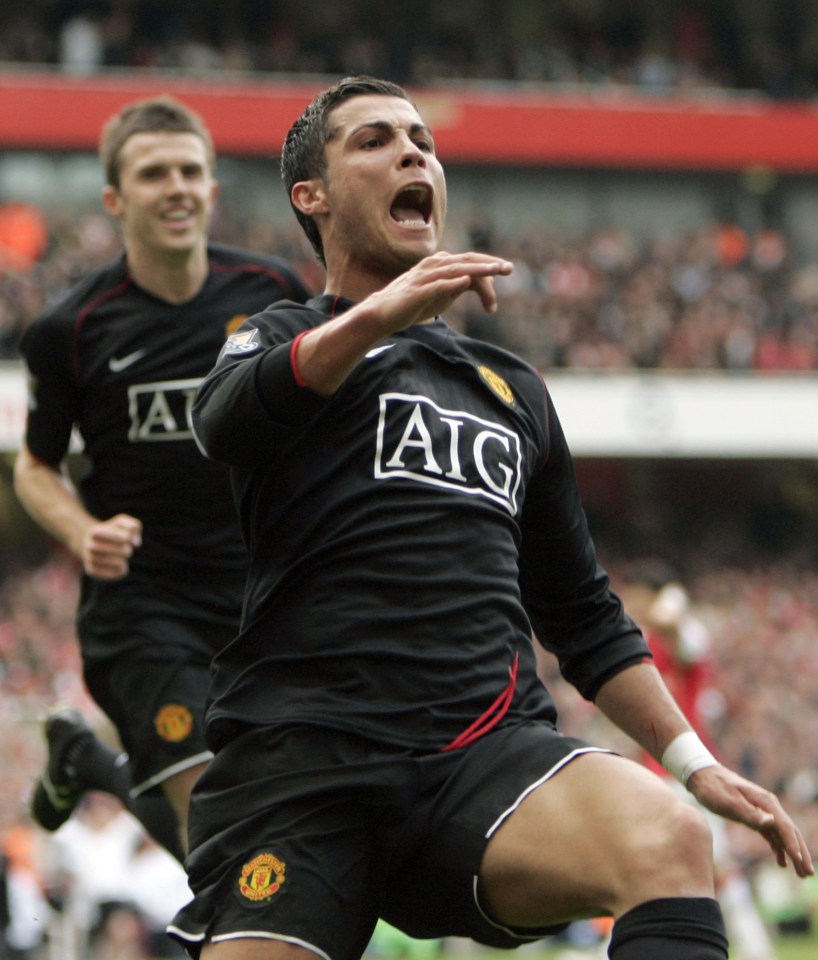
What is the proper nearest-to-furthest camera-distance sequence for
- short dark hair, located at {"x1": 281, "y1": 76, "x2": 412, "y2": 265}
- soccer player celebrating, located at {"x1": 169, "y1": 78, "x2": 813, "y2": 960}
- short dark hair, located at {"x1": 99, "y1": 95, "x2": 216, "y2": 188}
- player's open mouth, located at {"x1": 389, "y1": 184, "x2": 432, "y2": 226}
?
soccer player celebrating, located at {"x1": 169, "y1": 78, "x2": 813, "y2": 960} → player's open mouth, located at {"x1": 389, "y1": 184, "x2": 432, "y2": 226} → short dark hair, located at {"x1": 281, "y1": 76, "x2": 412, "y2": 265} → short dark hair, located at {"x1": 99, "y1": 95, "x2": 216, "y2": 188}

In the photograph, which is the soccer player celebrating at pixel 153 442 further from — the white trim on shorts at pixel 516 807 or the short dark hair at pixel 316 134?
the white trim on shorts at pixel 516 807

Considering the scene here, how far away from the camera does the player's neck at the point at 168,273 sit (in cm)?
551

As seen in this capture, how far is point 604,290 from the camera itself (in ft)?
83.4

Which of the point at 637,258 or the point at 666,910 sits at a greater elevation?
the point at 666,910

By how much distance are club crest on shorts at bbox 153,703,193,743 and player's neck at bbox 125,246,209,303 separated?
4.13 feet

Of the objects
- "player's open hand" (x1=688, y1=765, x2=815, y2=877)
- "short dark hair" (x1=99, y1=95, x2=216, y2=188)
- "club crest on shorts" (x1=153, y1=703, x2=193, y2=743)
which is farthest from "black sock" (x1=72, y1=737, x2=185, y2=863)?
"player's open hand" (x1=688, y1=765, x2=815, y2=877)

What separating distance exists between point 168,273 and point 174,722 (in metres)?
1.38

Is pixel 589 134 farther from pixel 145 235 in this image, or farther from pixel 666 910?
pixel 666 910

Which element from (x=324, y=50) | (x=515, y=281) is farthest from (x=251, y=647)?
(x=324, y=50)

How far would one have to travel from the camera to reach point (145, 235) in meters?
5.50

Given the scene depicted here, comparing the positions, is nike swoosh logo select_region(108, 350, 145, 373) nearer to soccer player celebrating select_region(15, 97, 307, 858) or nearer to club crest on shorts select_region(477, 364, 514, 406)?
soccer player celebrating select_region(15, 97, 307, 858)

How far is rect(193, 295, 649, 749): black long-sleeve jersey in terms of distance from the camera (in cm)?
327

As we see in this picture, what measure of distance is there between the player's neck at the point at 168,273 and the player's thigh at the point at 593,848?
2749 mm

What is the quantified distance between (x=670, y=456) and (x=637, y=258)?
138 inches
